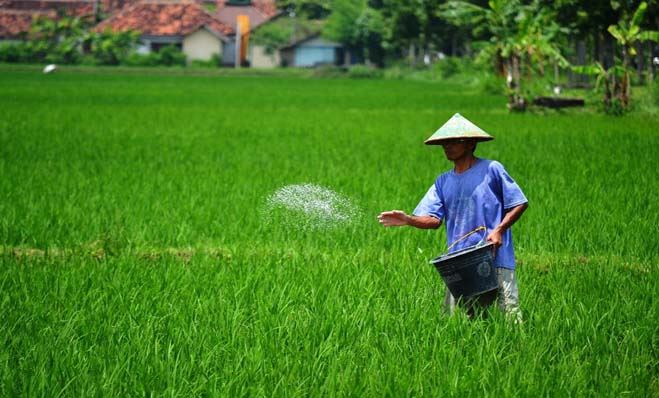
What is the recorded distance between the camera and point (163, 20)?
56.8m

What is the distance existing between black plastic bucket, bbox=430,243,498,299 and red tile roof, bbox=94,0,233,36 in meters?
52.0

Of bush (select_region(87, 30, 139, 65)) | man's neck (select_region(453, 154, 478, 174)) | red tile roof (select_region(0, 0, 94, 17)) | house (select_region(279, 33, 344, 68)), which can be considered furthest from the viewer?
red tile roof (select_region(0, 0, 94, 17))

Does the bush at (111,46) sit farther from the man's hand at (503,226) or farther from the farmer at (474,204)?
the man's hand at (503,226)

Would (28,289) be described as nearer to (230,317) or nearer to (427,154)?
(230,317)

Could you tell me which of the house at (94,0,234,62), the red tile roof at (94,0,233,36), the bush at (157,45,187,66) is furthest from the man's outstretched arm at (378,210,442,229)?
the red tile roof at (94,0,233,36)

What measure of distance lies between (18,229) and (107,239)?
75 cm

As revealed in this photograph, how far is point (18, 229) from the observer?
5.52 metres

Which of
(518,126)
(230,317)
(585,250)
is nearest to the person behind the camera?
(230,317)

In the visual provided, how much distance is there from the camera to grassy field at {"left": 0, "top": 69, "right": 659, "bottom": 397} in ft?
9.25

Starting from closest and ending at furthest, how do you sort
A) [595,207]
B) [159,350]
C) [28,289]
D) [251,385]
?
[251,385] < [159,350] < [28,289] < [595,207]

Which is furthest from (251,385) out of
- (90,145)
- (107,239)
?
(90,145)

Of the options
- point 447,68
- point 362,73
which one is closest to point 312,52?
point 362,73

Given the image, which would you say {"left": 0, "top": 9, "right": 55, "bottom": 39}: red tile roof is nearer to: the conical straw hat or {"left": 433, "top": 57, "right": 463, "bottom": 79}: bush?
{"left": 433, "top": 57, "right": 463, "bottom": 79}: bush

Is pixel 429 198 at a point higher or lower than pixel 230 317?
higher
